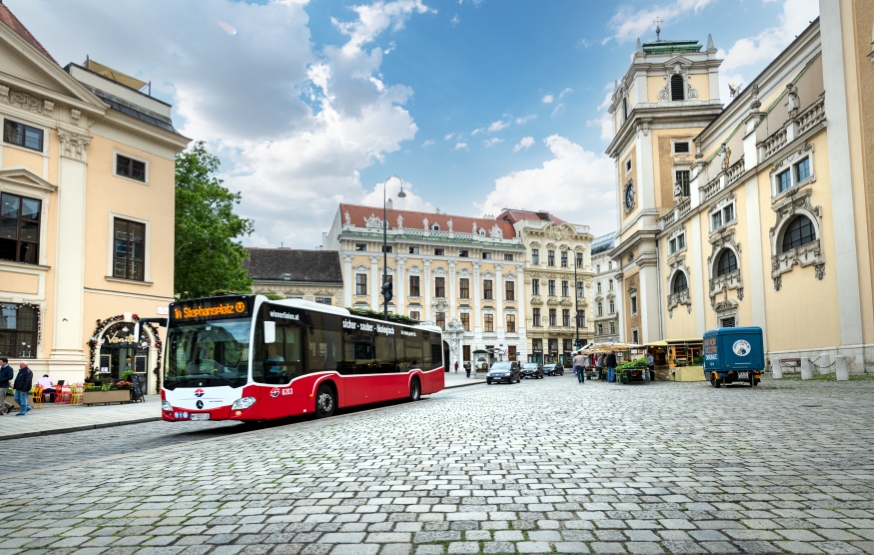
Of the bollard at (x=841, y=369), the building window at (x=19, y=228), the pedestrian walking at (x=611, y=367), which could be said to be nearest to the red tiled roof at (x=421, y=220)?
the pedestrian walking at (x=611, y=367)

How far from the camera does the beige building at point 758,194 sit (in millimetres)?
24922

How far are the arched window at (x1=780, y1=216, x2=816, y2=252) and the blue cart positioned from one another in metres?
7.56

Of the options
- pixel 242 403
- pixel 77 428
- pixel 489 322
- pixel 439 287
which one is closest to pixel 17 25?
pixel 77 428

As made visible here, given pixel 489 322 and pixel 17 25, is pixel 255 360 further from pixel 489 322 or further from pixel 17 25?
pixel 489 322

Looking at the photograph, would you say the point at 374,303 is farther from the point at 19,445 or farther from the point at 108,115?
the point at 19,445

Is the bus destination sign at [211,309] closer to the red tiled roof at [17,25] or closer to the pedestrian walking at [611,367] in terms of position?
the red tiled roof at [17,25]

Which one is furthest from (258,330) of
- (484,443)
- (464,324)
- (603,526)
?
(464,324)

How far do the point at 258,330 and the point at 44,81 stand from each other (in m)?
19.0

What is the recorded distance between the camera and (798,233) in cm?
2966

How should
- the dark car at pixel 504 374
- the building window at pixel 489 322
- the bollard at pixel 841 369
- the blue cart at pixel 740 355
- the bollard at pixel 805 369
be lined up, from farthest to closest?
the building window at pixel 489 322 → the dark car at pixel 504 374 → the bollard at pixel 805 369 → the blue cart at pixel 740 355 → the bollard at pixel 841 369

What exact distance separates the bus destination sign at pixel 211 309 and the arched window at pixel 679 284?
35.3 m

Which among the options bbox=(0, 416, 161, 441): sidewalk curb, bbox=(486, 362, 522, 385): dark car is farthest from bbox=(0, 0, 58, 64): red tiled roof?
bbox=(486, 362, 522, 385): dark car

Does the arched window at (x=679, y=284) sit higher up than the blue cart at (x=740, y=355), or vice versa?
the arched window at (x=679, y=284)

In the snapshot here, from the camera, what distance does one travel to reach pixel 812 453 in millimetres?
7961
